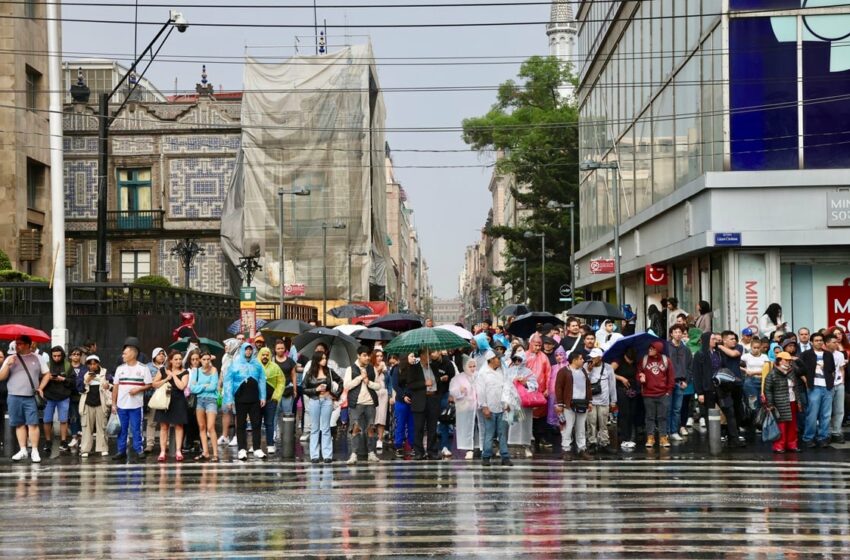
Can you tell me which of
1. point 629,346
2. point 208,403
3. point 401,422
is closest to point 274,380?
A: point 208,403

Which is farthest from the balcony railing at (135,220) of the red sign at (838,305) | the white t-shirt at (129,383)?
the white t-shirt at (129,383)

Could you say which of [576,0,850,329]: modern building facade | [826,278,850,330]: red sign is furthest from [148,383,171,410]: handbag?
[826,278,850,330]: red sign

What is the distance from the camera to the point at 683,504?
42.4 feet

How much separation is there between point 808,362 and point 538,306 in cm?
5507

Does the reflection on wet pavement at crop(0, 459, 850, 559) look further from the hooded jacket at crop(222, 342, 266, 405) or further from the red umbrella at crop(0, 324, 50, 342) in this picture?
the red umbrella at crop(0, 324, 50, 342)

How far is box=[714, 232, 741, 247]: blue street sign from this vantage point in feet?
87.7

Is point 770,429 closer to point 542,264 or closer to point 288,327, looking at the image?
point 288,327

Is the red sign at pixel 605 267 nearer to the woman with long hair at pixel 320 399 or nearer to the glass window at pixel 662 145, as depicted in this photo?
the glass window at pixel 662 145

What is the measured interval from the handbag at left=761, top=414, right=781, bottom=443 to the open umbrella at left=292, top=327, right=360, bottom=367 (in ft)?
24.2

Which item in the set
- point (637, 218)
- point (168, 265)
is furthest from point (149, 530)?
point (168, 265)

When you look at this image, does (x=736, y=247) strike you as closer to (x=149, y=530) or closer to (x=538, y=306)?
(x=149, y=530)

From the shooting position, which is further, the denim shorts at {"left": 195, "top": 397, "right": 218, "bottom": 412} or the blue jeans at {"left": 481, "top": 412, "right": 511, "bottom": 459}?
the denim shorts at {"left": 195, "top": 397, "right": 218, "bottom": 412}

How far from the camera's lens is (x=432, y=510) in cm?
1273

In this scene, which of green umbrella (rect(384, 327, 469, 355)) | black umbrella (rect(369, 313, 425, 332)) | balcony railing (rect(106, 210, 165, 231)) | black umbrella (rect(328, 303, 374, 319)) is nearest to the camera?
green umbrella (rect(384, 327, 469, 355))
